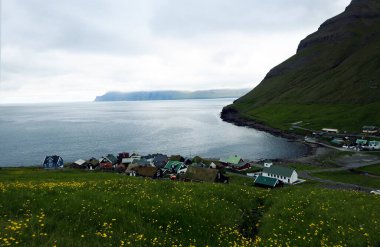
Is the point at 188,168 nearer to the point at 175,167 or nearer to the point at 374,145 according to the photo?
the point at 175,167

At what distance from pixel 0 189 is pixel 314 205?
65.7 ft

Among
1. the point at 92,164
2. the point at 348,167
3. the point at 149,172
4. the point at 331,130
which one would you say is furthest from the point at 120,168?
the point at 331,130

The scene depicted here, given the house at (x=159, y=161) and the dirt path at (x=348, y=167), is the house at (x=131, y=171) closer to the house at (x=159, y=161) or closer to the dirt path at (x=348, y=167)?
the house at (x=159, y=161)

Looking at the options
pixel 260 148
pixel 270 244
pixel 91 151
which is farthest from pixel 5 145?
pixel 270 244

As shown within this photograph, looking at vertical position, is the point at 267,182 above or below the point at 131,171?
above

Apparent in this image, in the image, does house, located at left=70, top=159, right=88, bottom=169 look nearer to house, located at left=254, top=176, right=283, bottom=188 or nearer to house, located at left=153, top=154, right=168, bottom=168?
house, located at left=153, top=154, right=168, bottom=168

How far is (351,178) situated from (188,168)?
4769 cm

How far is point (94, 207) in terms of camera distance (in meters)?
16.8

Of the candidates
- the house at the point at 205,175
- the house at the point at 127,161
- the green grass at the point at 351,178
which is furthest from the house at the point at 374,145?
the house at the point at 127,161

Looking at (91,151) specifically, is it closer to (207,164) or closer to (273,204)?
(207,164)

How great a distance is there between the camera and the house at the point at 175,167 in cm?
9354

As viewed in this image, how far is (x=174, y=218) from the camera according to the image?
1734 centimetres

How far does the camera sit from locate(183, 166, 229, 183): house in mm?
72312

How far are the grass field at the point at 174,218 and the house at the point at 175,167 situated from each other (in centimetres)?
7116
